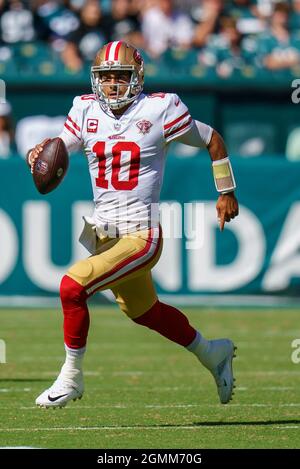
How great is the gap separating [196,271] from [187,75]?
2.99 meters

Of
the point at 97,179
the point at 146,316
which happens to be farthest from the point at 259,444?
the point at 97,179

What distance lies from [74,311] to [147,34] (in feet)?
30.5

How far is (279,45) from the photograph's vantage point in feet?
46.6

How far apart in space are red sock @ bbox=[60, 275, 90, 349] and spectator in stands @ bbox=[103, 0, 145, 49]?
9.00m

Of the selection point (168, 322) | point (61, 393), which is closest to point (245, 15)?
point (168, 322)

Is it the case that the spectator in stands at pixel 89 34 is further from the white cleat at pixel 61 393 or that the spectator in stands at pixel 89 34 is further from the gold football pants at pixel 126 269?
the white cleat at pixel 61 393

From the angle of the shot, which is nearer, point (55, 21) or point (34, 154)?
point (34, 154)

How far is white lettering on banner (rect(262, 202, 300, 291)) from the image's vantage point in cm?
1195

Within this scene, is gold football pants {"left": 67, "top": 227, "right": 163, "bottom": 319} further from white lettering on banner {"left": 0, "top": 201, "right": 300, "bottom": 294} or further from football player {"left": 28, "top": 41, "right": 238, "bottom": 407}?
white lettering on banner {"left": 0, "top": 201, "right": 300, "bottom": 294}

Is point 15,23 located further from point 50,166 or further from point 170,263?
point 50,166

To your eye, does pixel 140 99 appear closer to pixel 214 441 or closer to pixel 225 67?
pixel 214 441

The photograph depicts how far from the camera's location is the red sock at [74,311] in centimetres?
561

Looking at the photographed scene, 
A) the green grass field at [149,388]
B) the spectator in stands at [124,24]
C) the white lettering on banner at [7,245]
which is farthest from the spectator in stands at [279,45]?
the white lettering on banner at [7,245]

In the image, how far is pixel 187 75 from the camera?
45.4 ft
